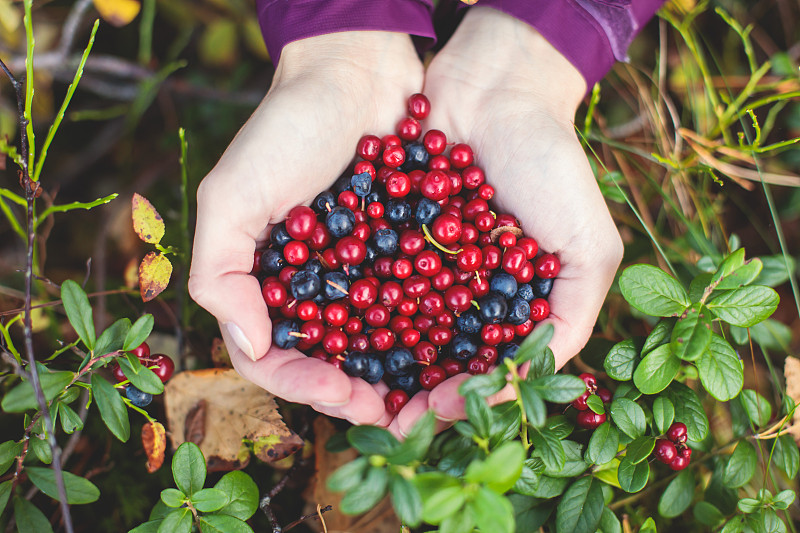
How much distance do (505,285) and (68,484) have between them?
1.48m

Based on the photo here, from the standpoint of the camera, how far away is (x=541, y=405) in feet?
4.40

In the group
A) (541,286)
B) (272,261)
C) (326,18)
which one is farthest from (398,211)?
(326,18)

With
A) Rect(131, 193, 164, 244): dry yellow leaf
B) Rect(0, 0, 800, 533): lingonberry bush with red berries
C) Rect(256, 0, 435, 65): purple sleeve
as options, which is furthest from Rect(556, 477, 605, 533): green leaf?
Rect(256, 0, 435, 65): purple sleeve

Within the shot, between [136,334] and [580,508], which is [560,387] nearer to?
[580,508]

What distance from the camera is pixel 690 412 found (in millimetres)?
1650

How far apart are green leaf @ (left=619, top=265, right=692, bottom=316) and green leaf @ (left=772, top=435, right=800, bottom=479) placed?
1.90ft

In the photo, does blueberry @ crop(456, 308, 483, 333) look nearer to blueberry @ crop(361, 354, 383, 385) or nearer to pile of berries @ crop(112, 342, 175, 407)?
blueberry @ crop(361, 354, 383, 385)

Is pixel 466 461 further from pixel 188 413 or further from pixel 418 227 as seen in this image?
pixel 188 413

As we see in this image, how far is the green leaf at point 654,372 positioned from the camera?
1.60m

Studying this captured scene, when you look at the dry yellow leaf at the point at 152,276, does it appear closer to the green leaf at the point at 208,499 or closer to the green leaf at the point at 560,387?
the green leaf at the point at 208,499

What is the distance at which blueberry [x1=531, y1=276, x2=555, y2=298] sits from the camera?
2029mm

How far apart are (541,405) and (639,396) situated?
523 millimetres

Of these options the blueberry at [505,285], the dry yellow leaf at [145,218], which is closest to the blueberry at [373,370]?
the blueberry at [505,285]

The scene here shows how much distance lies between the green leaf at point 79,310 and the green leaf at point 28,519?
0.52 m
